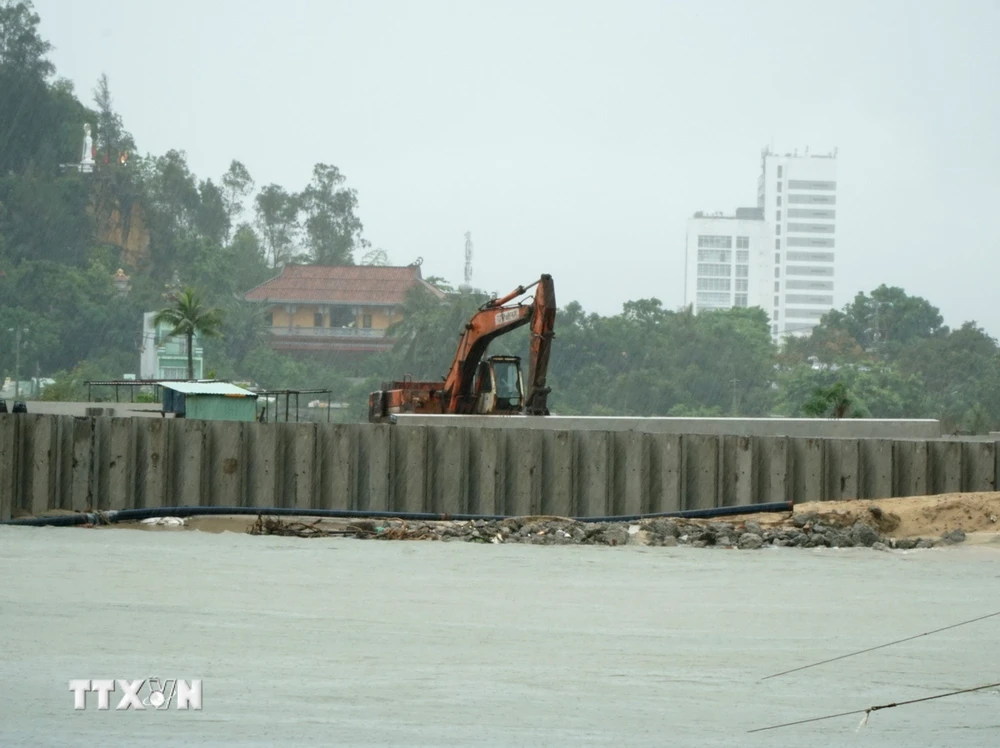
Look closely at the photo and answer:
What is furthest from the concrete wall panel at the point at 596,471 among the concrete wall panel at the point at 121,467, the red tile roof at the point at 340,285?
the red tile roof at the point at 340,285

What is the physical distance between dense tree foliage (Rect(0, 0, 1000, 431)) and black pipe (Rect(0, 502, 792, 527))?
1437 inches

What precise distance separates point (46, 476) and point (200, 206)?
9888 centimetres

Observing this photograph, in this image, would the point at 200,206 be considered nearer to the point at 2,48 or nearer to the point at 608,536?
the point at 2,48

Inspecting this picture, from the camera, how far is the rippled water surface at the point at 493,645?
6.95m

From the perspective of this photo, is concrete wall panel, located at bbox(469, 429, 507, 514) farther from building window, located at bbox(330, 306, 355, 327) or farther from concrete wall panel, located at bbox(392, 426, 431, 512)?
building window, located at bbox(330, 306, 355, 327)

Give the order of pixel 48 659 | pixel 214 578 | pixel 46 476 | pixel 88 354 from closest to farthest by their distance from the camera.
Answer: pixel 48 659, pixel 214 578, pixel 46 476, pixel 88 354

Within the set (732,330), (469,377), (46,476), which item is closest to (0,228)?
(732,330)

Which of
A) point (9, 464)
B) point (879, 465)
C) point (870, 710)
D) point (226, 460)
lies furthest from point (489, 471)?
point (870, 710)

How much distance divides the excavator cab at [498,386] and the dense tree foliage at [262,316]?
90.7ft

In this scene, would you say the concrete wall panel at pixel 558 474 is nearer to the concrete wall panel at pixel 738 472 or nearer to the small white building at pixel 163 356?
the concrete wall panel at pixel 738 472

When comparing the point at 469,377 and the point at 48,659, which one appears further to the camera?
the point at 469,377

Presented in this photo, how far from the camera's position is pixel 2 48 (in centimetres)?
10512

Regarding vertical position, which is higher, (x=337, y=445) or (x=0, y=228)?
(x=0, y=228)

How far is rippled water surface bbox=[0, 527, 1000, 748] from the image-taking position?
22.8 ft
